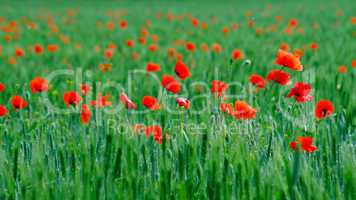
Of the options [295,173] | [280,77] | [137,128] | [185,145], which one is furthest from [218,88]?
[295,173]

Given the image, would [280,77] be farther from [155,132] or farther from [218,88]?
[155,132]

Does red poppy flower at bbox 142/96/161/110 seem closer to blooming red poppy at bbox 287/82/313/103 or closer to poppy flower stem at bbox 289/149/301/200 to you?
blooming red poppy at bbox 287/82/313/103

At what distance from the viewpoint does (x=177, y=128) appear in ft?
6.52

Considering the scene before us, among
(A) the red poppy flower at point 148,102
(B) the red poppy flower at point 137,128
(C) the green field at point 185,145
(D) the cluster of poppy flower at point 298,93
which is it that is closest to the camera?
(C) the green field at point 185,145

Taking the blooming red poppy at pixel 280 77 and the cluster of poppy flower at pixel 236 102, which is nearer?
the cluster of poppy flower at pixel 236 102

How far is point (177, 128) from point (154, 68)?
3.46ft

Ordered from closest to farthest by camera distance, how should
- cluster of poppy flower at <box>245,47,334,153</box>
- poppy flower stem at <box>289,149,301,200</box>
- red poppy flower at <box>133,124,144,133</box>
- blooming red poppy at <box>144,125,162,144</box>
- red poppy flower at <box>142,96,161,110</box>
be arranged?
poppy flower stem at <box>289,149,301,200</box> < cluster of poppy flower at <box>245,47,334,153</box> < blooming red poppy at <box>144,125,162,144</box> < red poppy flower at <box>133,124,144,133</box> < red poppy flower at <box>142,96,161,110</box>

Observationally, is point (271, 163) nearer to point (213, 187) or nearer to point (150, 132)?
point (213, 187)

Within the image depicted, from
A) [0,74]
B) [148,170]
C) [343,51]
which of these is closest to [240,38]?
[343,51]

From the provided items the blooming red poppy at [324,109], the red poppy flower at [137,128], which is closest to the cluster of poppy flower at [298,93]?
the blooming red poppy at [324,109]

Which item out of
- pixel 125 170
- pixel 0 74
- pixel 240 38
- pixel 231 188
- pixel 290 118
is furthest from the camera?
pixel 240 38

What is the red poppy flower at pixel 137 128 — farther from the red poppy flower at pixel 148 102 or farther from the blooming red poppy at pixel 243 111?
the blooming red poppy at pixel 243 111

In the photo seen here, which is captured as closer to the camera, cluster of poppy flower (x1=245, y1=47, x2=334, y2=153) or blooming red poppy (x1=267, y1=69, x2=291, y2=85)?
cluster of poppy flower (x1=245, y1=47, x2=334, y2=153)

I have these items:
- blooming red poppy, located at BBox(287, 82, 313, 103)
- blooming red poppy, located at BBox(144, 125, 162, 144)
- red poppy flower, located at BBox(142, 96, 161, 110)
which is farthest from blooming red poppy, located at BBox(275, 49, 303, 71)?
blooming red poppy, located at BBox(144, 125, 162, 144)
